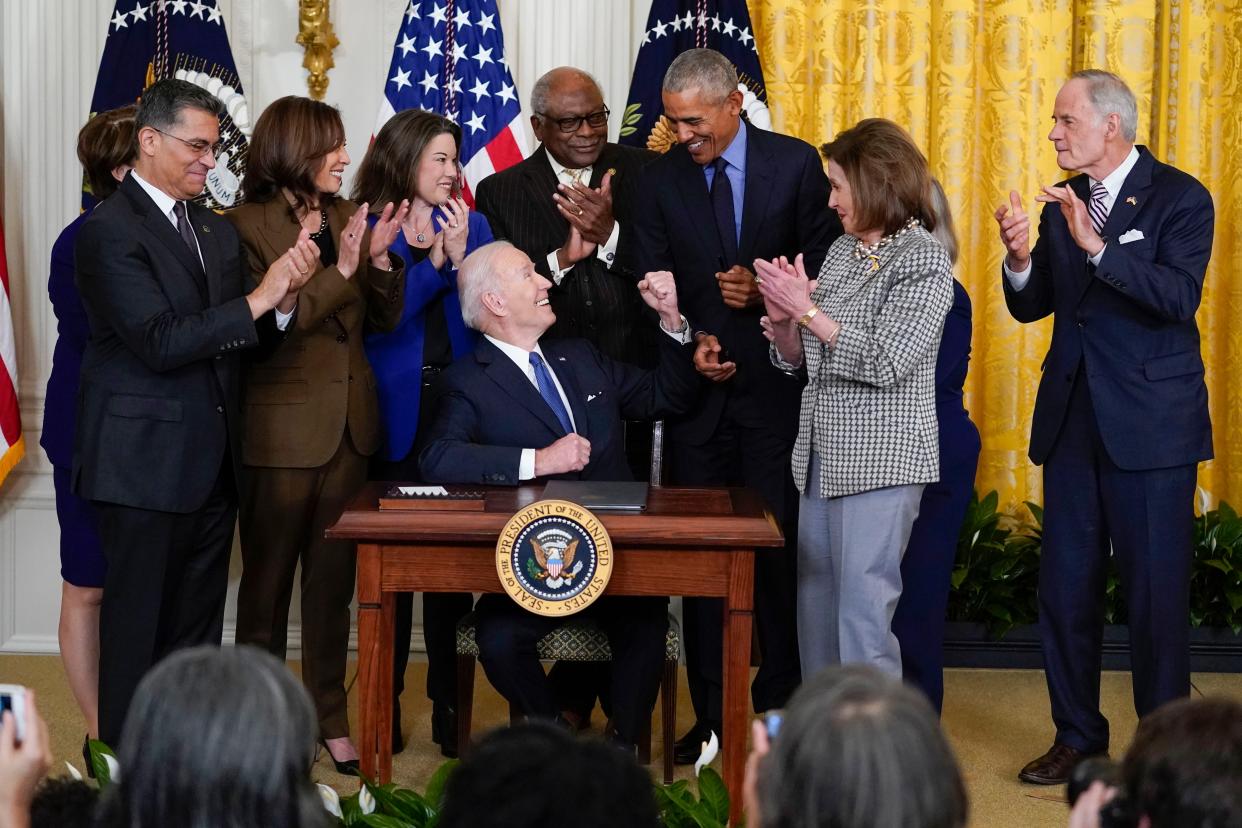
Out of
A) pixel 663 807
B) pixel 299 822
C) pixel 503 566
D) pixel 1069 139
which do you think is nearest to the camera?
pixel 299 822

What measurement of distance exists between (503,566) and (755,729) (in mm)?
1900

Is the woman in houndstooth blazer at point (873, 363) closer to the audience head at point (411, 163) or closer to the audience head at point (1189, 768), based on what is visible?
the audience head at point (411, 163)

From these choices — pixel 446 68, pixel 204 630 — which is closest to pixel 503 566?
pixel 204 630

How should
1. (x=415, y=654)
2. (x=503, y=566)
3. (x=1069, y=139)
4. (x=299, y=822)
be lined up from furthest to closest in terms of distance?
(x=415, y=654) < (x=1069, y=139) < (x=503, y=566) < (x=299, y=822)

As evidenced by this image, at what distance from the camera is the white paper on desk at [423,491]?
389cm

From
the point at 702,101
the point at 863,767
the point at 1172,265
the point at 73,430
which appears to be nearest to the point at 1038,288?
the point at 1172,265

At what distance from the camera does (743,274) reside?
4.52 meters

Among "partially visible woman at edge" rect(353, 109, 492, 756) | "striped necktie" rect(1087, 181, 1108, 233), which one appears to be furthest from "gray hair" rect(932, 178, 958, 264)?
"partially visible woman at edge" rect(353, 109, 492, 756)

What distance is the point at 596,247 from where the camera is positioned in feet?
15.8

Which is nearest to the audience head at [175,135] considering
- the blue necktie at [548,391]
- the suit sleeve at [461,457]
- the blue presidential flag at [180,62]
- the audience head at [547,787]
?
the suit sleeve at [461,457]

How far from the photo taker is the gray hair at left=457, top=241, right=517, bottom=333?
13.9 feet

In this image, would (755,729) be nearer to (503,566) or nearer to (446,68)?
(503,566)

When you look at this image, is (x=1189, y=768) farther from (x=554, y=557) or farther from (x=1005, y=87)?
(x=1005, y=87)

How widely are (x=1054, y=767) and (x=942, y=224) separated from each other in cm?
154
